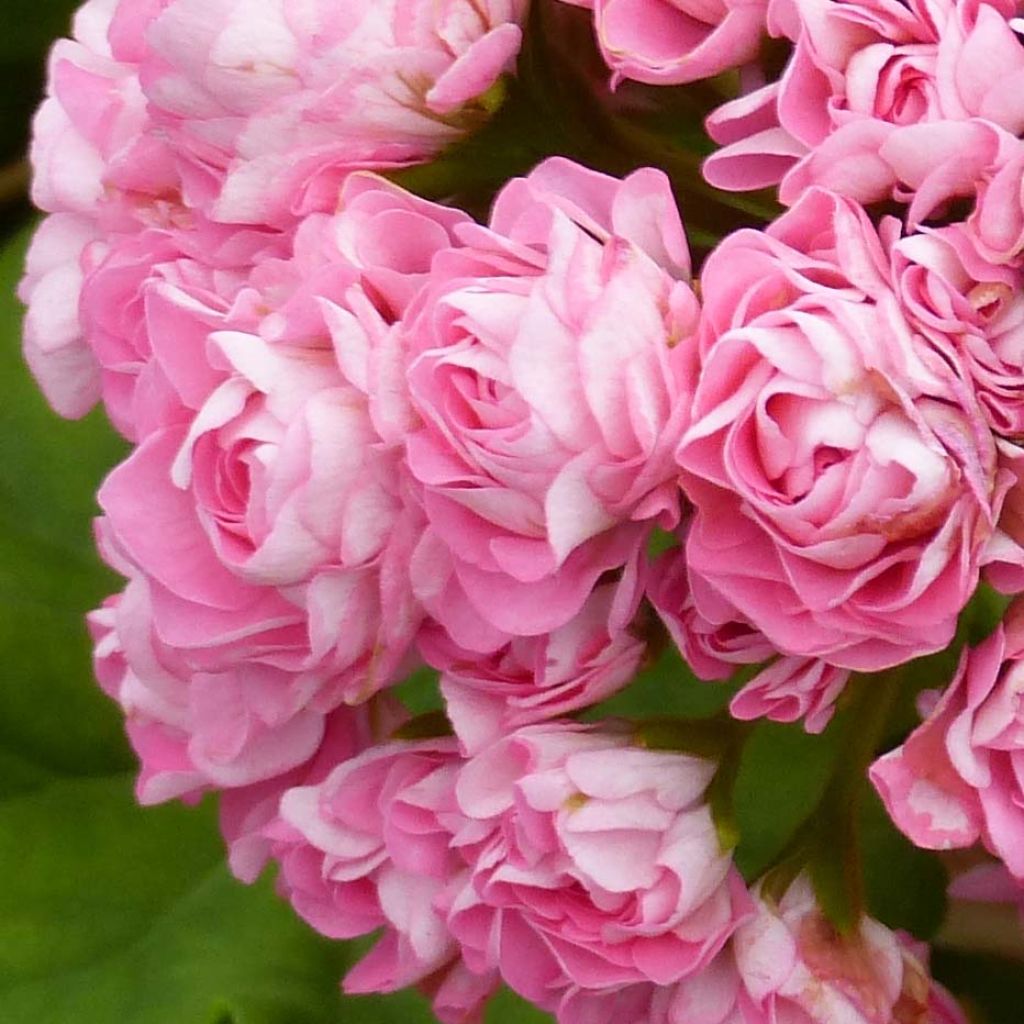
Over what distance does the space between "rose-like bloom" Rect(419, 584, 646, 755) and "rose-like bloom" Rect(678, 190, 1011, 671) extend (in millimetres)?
57

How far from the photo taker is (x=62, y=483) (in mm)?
872

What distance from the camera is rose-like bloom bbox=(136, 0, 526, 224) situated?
0.45 meters

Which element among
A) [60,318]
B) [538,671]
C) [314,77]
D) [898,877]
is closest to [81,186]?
[60,318]

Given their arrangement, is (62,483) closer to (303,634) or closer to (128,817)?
(128,817)

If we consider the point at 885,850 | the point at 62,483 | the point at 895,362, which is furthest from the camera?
the point at 62,483

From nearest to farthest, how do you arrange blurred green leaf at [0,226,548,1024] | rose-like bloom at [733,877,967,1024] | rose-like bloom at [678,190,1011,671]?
rose-like bloom at [678,190,1011,671] → rose-like bloom at [733,877,967,1024] → blurred green leaf at [0,226,548,1024]

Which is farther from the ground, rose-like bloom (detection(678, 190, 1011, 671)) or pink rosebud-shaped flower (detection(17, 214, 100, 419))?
rose-like bloom (detection(678, 190, 1011, 671))

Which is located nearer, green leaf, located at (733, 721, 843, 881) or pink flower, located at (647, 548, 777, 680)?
pink flower, located at (647, 548, 777, 680)

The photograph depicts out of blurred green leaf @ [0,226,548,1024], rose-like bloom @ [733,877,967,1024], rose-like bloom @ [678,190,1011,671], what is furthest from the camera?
blurred green leaf @ [0,226,548,1024]

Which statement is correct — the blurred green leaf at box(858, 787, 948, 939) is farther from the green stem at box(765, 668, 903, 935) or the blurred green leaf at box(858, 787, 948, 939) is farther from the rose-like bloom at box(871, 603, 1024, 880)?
the rose-like bloom at box(871, 603, 1024, 880)

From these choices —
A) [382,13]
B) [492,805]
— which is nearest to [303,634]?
[492,805]

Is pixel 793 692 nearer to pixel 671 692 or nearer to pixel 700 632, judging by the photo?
pixel 700 632

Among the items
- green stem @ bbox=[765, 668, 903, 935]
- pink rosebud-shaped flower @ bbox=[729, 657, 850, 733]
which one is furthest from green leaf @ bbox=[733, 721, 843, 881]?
pink rosebud-shaped flower @ bbox=[729, 657, 850, 733]

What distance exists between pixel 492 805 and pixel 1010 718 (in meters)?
0.14
